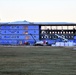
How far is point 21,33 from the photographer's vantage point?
141 meters

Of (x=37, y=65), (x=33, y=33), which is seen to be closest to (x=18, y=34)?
(x=33, y=33)

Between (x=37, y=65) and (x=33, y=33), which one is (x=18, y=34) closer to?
(x=33, y=33)

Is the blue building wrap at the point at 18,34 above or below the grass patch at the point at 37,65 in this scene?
above

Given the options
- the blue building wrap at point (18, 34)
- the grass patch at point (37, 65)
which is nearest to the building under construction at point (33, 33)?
the blue building wrap at point (18, 34)

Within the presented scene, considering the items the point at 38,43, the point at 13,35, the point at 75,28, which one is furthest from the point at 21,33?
the point at 75,28

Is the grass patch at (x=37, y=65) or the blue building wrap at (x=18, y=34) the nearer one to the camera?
the grass patch at (x=37, y=65)

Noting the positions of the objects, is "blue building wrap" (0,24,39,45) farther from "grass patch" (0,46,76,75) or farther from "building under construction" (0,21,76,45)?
"grass patch" (0,46,76,75)

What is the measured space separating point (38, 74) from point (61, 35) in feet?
406

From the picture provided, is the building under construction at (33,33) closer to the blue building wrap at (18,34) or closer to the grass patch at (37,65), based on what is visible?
the blue building wrap at (18,34)

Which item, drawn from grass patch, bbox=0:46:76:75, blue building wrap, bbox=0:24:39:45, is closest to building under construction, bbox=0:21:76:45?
blue building wrap, bbox=0:24:39:45

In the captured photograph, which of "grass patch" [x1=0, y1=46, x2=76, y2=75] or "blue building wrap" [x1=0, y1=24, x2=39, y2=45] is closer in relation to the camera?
"grass patch" [x1=0, y1=46, x2=76, y2=75]

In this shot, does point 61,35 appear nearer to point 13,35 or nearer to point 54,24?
point 54,24

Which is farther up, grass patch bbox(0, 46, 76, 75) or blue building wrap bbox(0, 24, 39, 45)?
blue building wrap bbox(0, 24, 39, 45)

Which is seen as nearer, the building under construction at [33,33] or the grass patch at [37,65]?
the grass patch at [37,65]
